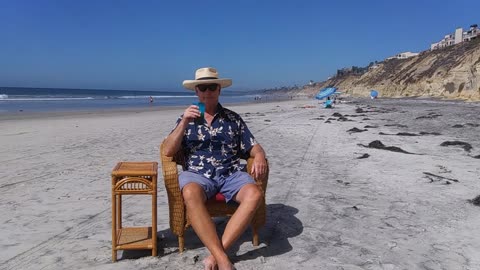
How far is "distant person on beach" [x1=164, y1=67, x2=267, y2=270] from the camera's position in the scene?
328 cm

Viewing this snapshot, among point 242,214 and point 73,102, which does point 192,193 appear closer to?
point 242,214

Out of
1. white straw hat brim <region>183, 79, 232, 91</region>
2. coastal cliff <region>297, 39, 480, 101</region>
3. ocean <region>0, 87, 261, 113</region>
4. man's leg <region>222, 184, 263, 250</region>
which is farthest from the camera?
coastal cliff <region>297, 39, 480, 101</region>

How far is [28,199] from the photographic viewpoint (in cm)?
509

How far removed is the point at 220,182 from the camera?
11.8ft

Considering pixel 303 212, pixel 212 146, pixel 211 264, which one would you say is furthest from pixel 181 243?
pixel 303 212

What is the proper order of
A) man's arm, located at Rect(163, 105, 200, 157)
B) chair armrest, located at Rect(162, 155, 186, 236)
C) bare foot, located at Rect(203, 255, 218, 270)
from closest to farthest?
bare foot, located at Rect(203, 255, 218, 270)
chair armrest, located at Rect(162, 155, 186, 236)
man's arm, located at Rect(163, 105, 200, 157)

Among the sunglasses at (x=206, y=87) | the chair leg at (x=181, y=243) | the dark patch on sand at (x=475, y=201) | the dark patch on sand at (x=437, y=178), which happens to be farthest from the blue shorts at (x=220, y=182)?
the dark patch on sand at (x=437, y=178)

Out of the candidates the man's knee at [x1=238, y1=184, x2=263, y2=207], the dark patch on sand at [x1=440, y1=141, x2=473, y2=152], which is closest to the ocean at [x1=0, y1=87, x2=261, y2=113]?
the dark patch on sand at [x1=440, y1=141, x2=473, y2=152]

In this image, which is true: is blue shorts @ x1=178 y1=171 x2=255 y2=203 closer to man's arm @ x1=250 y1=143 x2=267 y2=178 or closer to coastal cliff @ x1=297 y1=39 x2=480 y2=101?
man's arm @ x1=250 y1=143 x2=267 y2=178

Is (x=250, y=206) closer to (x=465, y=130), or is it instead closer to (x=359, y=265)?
(x=359, y=265)

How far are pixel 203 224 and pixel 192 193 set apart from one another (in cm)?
27

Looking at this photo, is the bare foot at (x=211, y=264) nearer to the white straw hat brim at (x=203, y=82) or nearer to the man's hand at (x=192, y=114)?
the man's hand at (x=192, y=114)

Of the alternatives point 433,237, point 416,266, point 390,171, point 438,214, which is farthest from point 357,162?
point 416,266

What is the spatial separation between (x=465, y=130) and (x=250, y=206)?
1070 cm
